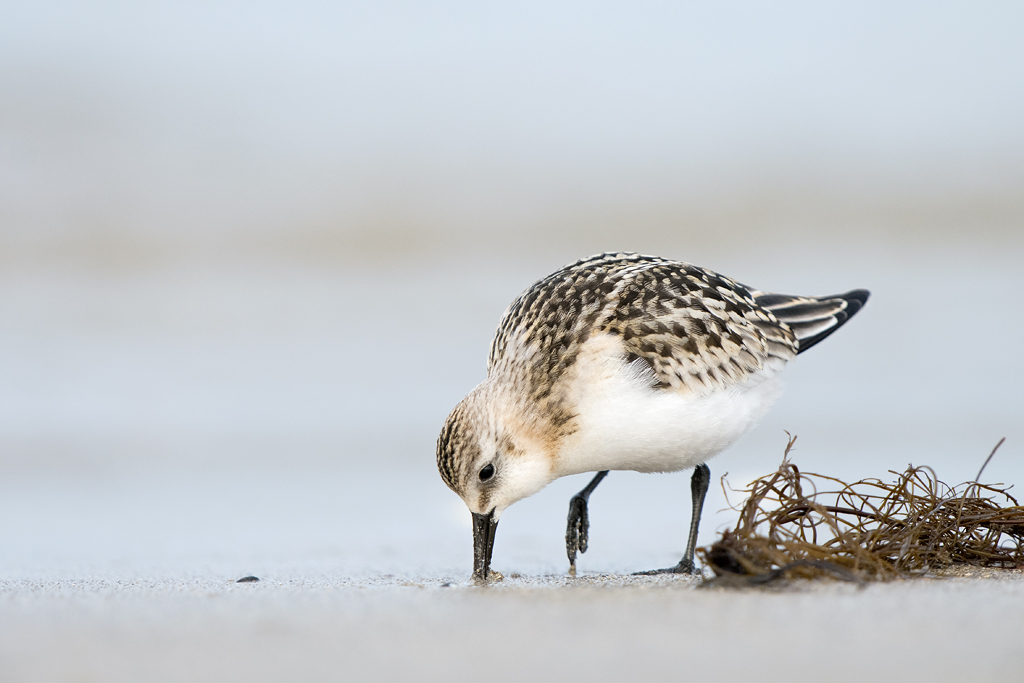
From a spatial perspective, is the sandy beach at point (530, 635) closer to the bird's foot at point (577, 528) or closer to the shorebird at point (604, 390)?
the shorebird at point (604, 390)

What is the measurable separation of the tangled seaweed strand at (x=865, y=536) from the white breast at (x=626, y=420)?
1.57ft

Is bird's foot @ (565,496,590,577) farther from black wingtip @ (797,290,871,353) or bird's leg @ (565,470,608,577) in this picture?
black wingtip @ (797,290,871,353)

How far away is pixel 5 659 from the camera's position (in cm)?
203

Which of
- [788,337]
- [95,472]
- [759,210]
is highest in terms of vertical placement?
[759,210]

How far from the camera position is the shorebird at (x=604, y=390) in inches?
137

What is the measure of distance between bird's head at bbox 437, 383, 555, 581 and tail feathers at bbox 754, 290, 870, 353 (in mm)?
1458

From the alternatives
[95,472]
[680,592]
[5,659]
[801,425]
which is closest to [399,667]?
[5,659]

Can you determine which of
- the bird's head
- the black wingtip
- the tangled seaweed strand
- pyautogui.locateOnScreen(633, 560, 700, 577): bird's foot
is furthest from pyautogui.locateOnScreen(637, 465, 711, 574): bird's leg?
the black wingtip

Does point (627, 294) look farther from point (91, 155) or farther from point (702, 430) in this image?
point (91, 155)

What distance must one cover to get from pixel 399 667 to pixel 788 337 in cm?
282

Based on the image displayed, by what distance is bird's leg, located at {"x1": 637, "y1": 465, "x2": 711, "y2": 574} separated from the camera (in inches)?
141

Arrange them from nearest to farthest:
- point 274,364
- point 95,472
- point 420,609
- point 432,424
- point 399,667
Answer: point 399,667
point 420,609
point 95,472
point 432,424
point 274,364

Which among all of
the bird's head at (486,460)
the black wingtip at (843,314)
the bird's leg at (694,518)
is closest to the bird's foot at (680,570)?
the bird's leg at (694,518)

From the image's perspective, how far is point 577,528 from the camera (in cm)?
402
